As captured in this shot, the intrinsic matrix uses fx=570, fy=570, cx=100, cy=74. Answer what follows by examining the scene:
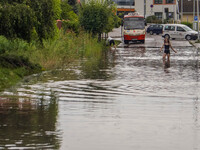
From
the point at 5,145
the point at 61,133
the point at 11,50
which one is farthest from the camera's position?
the point at 11,50

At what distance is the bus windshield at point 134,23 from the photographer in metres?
61.4

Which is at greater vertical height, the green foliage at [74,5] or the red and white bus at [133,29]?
the green foliage at [74,5]

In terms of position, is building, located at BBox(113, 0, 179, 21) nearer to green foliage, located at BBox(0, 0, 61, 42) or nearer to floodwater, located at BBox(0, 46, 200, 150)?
green foliage, located at BBox(0, 0, 61, 42)

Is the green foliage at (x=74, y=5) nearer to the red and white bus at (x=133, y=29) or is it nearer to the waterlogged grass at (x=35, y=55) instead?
the red and white bus at (x=133, y=29)

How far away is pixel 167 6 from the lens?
411 feet

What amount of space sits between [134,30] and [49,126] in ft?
166

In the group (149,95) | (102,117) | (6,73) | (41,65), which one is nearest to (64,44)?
(41,65)

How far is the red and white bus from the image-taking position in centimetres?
5950

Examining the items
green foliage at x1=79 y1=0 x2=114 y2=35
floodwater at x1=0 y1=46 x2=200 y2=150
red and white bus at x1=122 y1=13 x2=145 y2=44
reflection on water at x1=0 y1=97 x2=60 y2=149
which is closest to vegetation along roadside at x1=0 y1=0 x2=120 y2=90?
floodwater at x1=0 y1=46 x2=200 y2=150

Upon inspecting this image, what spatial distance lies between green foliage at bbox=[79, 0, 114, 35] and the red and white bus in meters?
8.53

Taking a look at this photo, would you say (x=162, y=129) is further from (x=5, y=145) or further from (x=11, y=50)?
(x=11, y=50)

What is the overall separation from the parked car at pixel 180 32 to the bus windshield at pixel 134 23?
533 cm

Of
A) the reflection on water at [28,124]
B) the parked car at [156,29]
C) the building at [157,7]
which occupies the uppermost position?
the building at [157,7]

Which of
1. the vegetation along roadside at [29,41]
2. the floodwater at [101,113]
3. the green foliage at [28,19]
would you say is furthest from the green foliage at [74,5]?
the floodwater at [101,113]
